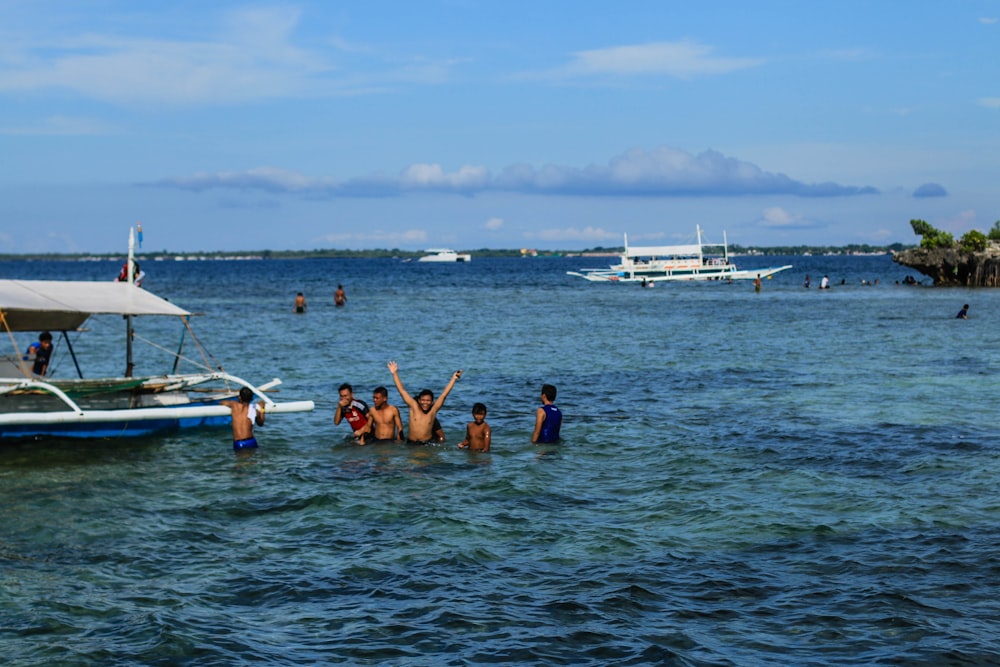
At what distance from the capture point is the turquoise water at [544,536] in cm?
972

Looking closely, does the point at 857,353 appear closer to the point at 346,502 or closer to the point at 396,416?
the point at 396,416

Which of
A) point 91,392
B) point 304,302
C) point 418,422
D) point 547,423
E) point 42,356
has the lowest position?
point 547,423

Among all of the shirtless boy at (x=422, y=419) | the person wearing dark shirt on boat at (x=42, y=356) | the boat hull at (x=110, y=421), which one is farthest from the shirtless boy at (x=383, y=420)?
the person wearing dark shirt on boat at (x=42, y=356)

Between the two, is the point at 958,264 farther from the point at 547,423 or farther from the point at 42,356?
the point at 42,356

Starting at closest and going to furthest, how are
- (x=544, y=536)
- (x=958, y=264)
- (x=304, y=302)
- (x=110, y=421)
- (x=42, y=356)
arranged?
(x=544, y=536), (x=110, y=421), (x=42, y=356), (x=304, y=302), (x=958, y=264)

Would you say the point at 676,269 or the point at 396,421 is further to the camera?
the point at 676,269

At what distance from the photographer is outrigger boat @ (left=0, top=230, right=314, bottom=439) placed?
1858 centimetres

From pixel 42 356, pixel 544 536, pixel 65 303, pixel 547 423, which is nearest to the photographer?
pixel 544 536

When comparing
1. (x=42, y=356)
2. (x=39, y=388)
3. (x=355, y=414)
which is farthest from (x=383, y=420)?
(x=42, y=356)

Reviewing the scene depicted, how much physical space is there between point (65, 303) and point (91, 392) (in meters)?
1.79

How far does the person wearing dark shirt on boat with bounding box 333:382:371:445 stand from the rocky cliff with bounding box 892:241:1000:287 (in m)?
74.9

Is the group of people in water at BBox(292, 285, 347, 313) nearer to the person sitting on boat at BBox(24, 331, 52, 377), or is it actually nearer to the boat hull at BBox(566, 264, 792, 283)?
the person sitting on boat at BBox(24, 331, 52, 377)

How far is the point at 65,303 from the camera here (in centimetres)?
1959

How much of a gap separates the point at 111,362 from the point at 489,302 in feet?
145
